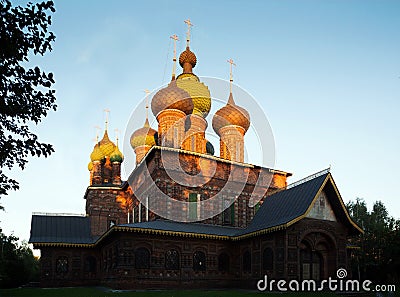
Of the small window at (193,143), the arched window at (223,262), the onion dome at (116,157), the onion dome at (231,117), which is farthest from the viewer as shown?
the onion dome at (116,157)

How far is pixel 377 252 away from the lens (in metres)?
29.2

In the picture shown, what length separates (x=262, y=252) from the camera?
19766 millimetres

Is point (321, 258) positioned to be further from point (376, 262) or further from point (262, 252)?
point (376, 262)

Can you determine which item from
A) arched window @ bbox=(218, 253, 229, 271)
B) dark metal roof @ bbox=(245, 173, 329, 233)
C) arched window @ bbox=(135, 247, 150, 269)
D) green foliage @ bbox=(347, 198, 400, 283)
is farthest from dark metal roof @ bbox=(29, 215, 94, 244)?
green foliage @ bbox=(347, 198, 400, 283)

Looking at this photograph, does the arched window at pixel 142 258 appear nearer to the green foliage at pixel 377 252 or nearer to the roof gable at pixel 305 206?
the roof gable at pixel 305 206

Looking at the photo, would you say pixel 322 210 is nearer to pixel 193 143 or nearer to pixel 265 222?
pixel 265 222

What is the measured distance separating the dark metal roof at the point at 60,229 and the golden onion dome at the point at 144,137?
7401 mm

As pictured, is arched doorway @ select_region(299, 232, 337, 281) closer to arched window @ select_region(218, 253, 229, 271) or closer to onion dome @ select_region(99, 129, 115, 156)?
arched window @ select_region(218, 253, 229, 271)

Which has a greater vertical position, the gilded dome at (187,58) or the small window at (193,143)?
the gilded dome at (187,58)

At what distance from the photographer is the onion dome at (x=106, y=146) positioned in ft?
115

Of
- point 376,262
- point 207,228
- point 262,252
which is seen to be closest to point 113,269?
point 207,228

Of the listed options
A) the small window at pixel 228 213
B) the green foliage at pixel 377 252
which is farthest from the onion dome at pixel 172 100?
the green foliage at pixel 377 252

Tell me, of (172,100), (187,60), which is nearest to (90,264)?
(172,100)

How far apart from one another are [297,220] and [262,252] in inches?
108
